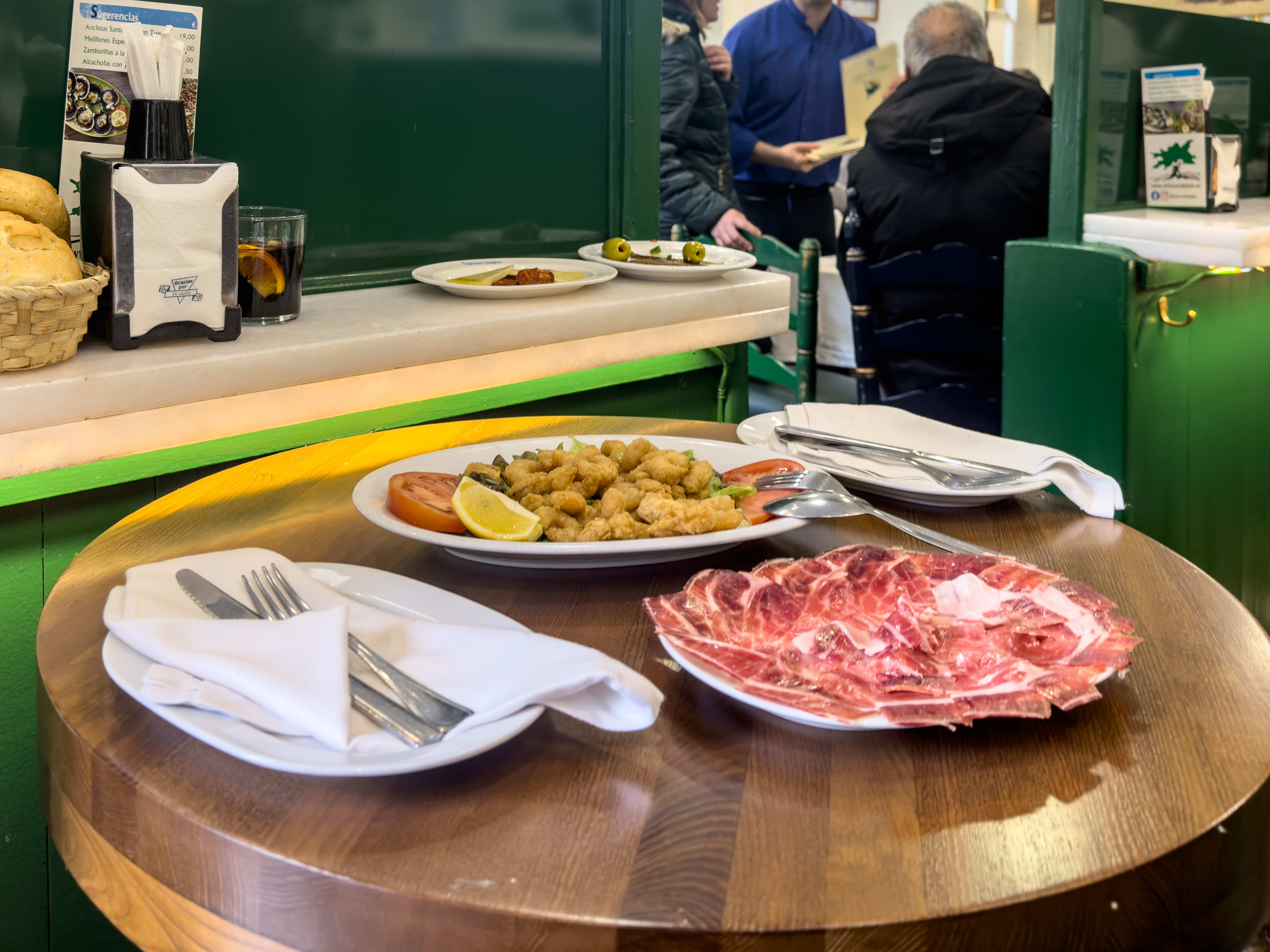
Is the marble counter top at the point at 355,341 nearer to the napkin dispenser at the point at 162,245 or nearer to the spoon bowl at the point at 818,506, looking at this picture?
the napkin dispenser at the point at 162,245

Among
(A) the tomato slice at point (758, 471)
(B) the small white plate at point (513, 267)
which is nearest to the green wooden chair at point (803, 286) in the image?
(B) the small white plate at point (513, 267)

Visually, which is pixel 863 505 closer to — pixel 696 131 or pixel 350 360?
pixel 350 360

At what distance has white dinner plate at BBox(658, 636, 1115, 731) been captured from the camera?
627 millimetres

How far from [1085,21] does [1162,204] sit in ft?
1.62

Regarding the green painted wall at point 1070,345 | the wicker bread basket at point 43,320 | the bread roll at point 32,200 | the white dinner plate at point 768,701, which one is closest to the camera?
the white dinner plate at point 768,701

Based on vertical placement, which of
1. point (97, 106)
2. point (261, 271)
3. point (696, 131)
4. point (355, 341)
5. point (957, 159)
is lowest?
point (355, 341)

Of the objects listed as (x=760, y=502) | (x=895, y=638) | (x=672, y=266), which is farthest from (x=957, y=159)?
(x=895, y=638)

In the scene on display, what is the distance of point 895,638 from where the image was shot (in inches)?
27.3

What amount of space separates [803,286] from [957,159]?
971 millimetres

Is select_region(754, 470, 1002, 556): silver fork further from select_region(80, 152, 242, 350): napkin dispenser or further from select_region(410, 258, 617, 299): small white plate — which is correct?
select_region(410, 258, 617, 299): small white plate

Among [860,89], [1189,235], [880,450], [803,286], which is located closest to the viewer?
[880,450]

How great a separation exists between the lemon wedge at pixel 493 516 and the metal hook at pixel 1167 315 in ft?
6.80

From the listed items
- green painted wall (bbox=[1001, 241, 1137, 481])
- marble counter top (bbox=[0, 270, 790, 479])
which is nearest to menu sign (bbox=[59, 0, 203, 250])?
marble counter top (bbox=[0, 270, 790, 479])

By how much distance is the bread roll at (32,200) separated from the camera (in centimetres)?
142
